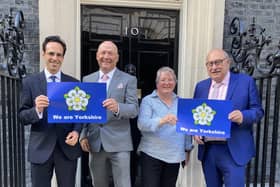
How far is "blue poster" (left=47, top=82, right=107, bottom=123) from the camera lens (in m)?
2.73

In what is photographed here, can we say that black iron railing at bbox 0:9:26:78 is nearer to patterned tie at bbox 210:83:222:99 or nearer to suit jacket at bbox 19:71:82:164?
suit jacket at bbox 19:71:82:164

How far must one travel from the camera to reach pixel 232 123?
292 cm

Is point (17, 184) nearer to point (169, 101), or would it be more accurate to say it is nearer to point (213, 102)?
point (169, 101)

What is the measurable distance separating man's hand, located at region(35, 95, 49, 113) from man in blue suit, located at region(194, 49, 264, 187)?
1.25 m

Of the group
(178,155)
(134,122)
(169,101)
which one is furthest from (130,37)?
(178,155)

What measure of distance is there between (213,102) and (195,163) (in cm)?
183

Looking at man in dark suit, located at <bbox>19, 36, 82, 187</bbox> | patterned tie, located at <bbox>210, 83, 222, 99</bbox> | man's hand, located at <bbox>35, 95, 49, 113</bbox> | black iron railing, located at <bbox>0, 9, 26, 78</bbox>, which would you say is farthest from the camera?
black iron railing, located at <bbox>0, 9, 26, 78</bbox>

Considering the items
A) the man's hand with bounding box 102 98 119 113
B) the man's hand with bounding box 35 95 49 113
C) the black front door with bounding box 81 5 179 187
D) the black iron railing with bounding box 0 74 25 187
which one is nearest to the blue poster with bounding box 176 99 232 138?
the man's hand with bounding box 102 98 119 113

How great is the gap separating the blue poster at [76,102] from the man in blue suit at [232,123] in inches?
33.8

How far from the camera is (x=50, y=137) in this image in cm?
281

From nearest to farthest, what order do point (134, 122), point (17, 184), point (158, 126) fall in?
point (158, 126)
point (17, 184)
point (134, 122)

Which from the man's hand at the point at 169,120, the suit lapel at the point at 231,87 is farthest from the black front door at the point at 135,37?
the suit lapel at the point at 231,87

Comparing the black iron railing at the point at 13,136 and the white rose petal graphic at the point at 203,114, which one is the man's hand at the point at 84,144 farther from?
the white rose petal graphic at the point at 203,114

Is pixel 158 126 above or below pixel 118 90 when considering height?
below
